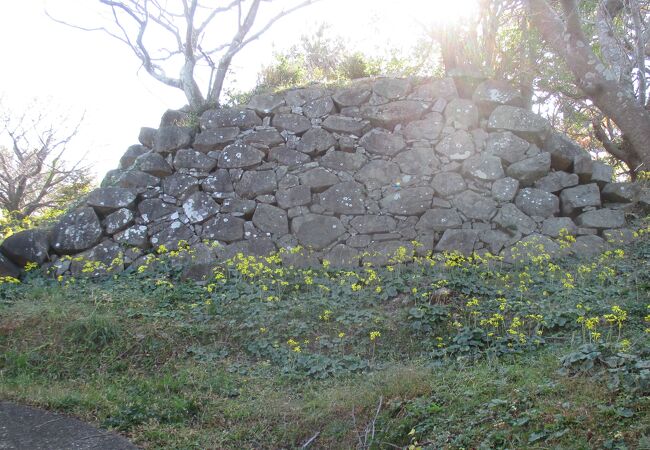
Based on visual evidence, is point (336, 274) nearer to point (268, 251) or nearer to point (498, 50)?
point (268, 251)

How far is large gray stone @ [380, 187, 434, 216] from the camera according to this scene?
7.55m

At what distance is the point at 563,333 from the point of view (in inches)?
202

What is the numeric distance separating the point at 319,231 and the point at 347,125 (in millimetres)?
1504

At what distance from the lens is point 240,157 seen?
8.00 meters

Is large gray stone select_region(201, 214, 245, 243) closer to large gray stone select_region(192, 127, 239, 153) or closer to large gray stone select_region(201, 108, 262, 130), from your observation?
large gray stone select_region(192, 127, 239, 153)

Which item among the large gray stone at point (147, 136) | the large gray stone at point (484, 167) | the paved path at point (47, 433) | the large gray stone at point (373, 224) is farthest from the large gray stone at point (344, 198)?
the paved path at point (47, 433)

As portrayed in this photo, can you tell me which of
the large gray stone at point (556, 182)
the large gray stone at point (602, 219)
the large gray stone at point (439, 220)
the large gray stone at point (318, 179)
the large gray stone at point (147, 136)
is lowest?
the large gray stone at point (602, 219)

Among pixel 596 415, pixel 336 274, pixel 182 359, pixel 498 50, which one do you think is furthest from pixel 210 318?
pixel 498 50

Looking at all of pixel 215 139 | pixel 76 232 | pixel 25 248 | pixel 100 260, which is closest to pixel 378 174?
pixel 215 139

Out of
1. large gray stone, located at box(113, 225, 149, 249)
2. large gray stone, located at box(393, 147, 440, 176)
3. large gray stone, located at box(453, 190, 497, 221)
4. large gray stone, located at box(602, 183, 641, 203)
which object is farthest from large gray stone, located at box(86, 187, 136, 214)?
large gray stone, located at box(602, 183, 641, 203)

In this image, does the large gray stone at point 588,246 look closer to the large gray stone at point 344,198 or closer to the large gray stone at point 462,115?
the large gray stone at point 462,115

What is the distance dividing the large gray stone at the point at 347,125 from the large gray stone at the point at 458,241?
178cm

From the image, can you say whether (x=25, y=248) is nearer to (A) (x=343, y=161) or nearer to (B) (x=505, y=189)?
(A) (x=343, y=161)

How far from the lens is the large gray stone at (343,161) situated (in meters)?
7.86
